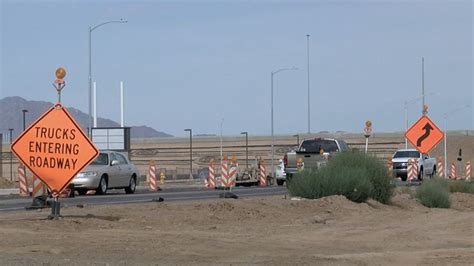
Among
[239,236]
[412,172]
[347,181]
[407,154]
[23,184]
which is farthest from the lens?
[407,154]

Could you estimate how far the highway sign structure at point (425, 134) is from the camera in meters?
33.2

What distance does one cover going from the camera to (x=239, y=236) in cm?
1741

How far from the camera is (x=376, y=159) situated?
30.2 meters

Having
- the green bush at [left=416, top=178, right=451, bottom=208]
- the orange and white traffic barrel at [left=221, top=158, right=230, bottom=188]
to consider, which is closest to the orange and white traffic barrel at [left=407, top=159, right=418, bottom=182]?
the orange and white traffic barrel at [left=221, top=158, right=230, bottom=188]

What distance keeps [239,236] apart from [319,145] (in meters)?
24.4

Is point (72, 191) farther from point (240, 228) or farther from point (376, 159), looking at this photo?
point (240, 228)

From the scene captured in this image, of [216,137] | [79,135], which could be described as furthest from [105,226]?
[216,137]

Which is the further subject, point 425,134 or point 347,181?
point 425,134

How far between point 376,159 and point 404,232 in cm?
1109

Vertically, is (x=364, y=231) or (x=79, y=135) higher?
(x=79, y=135)

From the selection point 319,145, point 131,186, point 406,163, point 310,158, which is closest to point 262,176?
point 406,163

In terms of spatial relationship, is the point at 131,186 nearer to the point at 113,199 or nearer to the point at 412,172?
the point at 113,199

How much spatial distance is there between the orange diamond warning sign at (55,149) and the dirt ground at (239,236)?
0.84m

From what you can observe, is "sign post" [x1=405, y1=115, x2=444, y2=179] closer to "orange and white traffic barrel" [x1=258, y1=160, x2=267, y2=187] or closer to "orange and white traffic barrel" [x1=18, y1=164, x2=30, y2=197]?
"orange and white traffic barrel" [x1=18, y1=164, x2=30, y2=197]
